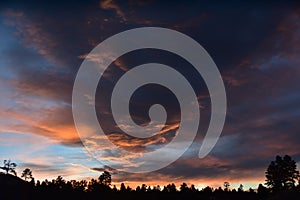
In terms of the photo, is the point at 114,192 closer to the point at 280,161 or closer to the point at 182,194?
the point at 182,194

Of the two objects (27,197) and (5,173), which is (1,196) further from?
(5,173)

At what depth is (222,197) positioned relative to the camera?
189625 millimetres

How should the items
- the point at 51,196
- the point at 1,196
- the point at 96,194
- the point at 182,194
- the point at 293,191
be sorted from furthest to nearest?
the point at 182,194
the point at 96,194
the point at 51,196
the point at 1,196
the point at 293,191

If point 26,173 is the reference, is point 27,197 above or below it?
below

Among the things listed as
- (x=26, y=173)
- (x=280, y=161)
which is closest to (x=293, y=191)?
(x=280, y=161)

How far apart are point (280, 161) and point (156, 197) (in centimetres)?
6128

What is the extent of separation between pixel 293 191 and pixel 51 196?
307 ft

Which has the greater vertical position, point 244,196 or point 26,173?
point 26,173

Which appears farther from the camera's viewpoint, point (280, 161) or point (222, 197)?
point (222, 197)

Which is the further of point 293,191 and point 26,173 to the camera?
point 26,173

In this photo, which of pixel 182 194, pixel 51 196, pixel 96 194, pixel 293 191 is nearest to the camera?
pixel 293 191

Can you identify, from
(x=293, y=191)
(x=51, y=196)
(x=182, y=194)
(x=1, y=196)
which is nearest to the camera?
(x=293, y=191)

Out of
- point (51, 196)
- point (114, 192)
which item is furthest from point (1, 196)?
point (114, 192)

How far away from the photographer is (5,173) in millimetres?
162125
